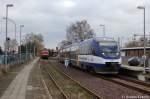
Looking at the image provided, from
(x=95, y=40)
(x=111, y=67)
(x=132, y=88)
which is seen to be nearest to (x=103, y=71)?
(x=111, y=67)

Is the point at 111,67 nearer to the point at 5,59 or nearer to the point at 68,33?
the point at 5,59

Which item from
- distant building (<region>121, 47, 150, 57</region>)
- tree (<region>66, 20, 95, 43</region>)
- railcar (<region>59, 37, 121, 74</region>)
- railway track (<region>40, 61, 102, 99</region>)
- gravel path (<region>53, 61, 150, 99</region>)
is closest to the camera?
railway track (<region>40, 61, 102, 99</region>)

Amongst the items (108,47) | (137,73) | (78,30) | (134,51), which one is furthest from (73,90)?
(78,30)

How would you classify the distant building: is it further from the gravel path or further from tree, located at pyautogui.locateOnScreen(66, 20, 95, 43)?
the gravel path

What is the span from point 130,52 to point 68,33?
48205mm

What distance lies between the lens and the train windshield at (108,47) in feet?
97.3

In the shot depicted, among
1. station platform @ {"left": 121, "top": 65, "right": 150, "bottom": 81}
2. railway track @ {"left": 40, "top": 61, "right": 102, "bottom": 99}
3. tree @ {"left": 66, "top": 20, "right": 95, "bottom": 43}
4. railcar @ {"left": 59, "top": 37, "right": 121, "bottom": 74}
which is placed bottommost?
railway track @ {"left": 40, "top": 61, "right": 102, "bottom": 99}

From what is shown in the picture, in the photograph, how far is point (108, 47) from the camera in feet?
98.2

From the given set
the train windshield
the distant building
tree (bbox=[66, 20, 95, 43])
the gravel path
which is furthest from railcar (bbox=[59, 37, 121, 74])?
tree (bbox=[66, 20, 95, 43])

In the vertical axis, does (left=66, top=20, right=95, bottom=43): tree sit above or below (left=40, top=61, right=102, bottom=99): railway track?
above

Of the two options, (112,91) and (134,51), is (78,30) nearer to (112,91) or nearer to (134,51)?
(134,51)

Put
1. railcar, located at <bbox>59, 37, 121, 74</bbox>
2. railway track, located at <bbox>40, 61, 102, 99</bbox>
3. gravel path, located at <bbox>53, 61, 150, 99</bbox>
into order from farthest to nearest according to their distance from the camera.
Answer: railcar, located at <bbox>59, 37, 121, 74</bbox> < gravel path, located at <bbox>53, 61, 150, 99</bbox> < railway track, located at <bbox>40, 61, 102, 99</bbox>

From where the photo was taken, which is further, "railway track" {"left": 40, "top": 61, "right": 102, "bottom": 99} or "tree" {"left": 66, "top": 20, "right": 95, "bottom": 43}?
"tree" {"left": 66, "top": 20, "right": 95, "bottom": 43}

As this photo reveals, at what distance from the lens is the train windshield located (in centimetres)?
2966
